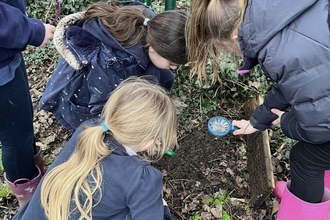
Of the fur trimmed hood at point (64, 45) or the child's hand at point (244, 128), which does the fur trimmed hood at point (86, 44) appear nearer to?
the fur trimmed hood at point (64, 45)

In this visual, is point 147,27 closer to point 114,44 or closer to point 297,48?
point 114,44

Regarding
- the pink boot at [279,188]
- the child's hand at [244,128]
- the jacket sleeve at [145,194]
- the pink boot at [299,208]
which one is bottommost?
the pink boot at [279,188]

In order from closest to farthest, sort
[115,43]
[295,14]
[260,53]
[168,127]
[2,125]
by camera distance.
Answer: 1. [295,14]
2. [260,53]
3. [168,127]
4. [2,125]
5. [115,43]

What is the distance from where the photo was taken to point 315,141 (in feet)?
6.97

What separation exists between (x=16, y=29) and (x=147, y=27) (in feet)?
2.65

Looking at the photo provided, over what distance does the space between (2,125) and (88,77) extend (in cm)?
57

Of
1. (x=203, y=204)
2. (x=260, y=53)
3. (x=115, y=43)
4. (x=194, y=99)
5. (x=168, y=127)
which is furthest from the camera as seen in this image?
(x=194, y=99)

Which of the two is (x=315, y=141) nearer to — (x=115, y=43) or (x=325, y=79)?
(x=325, y=79)

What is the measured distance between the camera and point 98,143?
1979 millimetres

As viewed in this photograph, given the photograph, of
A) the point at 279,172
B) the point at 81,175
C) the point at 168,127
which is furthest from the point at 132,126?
the point at 279,172

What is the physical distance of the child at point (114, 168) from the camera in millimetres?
1980

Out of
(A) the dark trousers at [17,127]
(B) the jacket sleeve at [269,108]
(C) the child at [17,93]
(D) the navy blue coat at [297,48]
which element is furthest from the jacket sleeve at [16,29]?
(B) the jacket sleeve at [269,108]

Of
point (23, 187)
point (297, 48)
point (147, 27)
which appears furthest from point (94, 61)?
point (297, 48)

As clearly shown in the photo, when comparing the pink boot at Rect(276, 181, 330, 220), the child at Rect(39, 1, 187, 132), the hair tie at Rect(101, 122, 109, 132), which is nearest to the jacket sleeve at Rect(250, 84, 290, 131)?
the pink boot at Rect(276, 181, 330, 220)
